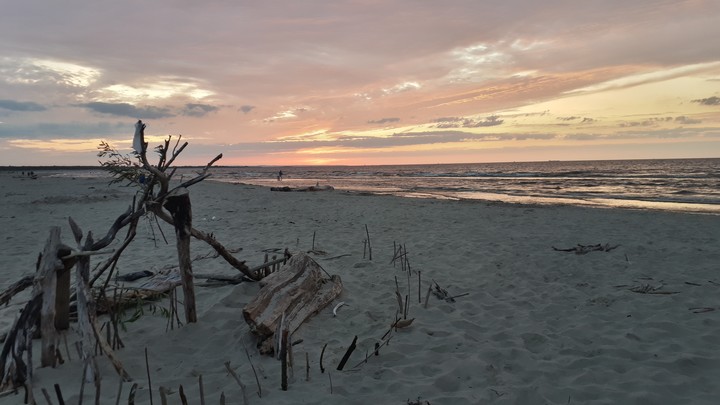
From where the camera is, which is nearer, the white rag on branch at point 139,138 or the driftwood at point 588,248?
the white rag on branch at point 139,138

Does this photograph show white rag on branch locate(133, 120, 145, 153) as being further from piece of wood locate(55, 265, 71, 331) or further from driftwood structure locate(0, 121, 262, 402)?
piece of wood locate(55, 265, 71, 331)

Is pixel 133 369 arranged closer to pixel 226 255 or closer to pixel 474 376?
pixel 226 255

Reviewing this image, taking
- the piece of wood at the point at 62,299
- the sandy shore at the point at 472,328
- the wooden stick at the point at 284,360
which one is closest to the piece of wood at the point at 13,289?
the piece of wood at the point at 62,299

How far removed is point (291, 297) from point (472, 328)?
8.46 feet

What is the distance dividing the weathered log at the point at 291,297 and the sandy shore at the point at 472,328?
0.21 meters

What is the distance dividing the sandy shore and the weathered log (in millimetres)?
210

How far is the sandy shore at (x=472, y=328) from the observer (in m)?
4.15

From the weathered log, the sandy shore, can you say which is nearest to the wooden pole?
the sandy shore

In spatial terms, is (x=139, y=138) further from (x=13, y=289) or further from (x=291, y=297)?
(x=291, y=297)

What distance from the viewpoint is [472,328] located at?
18.7 ft

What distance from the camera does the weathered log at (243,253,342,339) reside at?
16.4 ft

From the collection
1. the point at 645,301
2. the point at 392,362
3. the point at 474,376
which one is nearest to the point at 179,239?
the point at 392,362

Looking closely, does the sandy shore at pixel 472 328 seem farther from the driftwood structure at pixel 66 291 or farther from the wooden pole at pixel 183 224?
the wooden pole at pixel 183 224

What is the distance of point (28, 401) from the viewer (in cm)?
374
